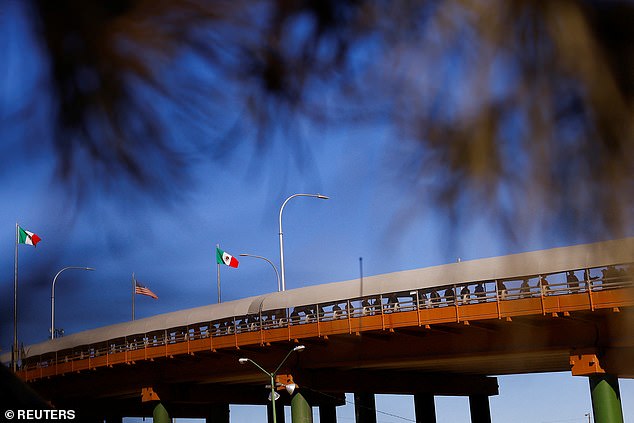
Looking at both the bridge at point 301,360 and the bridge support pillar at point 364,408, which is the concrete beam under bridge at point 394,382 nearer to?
the bridge at point 301,360

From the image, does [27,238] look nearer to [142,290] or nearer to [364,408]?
[142,290]

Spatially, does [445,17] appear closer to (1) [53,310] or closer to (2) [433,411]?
(1) [53,310]

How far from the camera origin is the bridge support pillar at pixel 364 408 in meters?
44.2

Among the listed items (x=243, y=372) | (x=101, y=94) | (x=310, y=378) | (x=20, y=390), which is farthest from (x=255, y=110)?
(x=243, y=372)

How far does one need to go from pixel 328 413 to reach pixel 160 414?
12.4 m

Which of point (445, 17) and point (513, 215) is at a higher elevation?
point (445, 17)

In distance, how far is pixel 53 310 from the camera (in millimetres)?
1952

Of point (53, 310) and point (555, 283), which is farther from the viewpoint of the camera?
point (53, 310)

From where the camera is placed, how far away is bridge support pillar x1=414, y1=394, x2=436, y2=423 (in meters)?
43.7

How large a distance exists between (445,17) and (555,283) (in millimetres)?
549

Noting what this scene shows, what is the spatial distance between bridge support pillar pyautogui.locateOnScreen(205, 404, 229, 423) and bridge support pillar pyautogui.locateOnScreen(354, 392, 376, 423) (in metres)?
9.35

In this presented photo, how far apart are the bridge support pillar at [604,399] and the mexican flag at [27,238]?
1109 inches

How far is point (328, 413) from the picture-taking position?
2028 inches

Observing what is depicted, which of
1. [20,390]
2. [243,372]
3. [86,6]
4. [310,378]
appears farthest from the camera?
[243,372]
